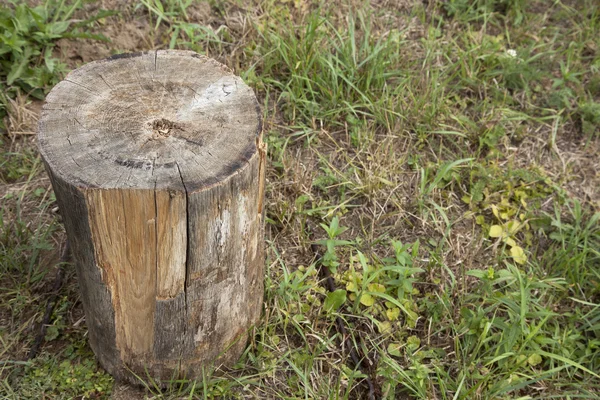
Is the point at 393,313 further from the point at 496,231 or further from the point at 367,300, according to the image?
the point at 496,231

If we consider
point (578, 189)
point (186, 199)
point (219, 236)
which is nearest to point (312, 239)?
point (219, 236)

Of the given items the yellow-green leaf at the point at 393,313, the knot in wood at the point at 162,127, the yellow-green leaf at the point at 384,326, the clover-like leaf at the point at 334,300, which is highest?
the knot in wood at the point at 162,127

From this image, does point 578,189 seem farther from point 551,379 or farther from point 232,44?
point 232,44

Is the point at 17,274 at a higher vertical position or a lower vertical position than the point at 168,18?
lower

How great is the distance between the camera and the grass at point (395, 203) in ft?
7.95

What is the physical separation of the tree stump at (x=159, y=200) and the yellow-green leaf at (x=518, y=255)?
1.36 metres

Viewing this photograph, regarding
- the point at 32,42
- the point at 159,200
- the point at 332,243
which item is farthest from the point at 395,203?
the point at 32,42

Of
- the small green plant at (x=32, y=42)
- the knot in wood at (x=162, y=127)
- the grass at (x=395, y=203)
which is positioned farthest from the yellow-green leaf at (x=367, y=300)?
the small green plant at (x=32, y=42)

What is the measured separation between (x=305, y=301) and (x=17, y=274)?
128 cm

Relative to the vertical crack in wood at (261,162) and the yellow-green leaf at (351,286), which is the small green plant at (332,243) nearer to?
the yellow-green leaf at (351,286)

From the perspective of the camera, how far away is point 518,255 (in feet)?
9.50

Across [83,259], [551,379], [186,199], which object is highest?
[186,199]

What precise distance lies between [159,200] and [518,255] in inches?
75.3

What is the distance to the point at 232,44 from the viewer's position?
3.50m
